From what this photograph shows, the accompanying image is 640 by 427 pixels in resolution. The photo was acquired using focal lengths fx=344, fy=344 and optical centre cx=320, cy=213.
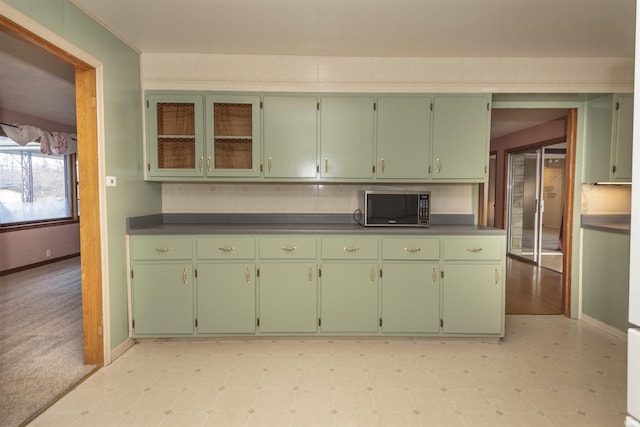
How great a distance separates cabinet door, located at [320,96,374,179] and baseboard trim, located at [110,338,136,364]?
202 cm

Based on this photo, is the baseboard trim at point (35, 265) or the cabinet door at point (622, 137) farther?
the baseboard trim at point (35, 265)

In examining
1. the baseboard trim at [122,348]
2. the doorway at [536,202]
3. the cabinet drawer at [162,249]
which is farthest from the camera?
the doorway at [536,202]

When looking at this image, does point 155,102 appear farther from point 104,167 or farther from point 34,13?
point 34,13

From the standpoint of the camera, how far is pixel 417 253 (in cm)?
273

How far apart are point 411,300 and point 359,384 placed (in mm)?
833

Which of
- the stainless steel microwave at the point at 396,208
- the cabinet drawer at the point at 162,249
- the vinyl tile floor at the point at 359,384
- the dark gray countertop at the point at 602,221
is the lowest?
the vinyl tile floor at the point at 359,384

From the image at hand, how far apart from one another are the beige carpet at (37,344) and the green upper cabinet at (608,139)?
442 centimetres

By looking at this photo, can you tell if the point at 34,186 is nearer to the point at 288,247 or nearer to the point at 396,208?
the point at 288,247

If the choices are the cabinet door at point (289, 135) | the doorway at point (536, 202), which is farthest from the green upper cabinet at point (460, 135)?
the doorway at point (536, 202)

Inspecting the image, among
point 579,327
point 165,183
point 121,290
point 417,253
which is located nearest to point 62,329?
point 121,290

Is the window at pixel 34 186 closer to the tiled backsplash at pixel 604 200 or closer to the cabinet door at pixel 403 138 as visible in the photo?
the cabinet door at pixel 403 138

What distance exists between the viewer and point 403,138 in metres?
2.90

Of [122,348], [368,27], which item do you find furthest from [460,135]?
[122,348]

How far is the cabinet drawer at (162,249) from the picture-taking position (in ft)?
8.80
